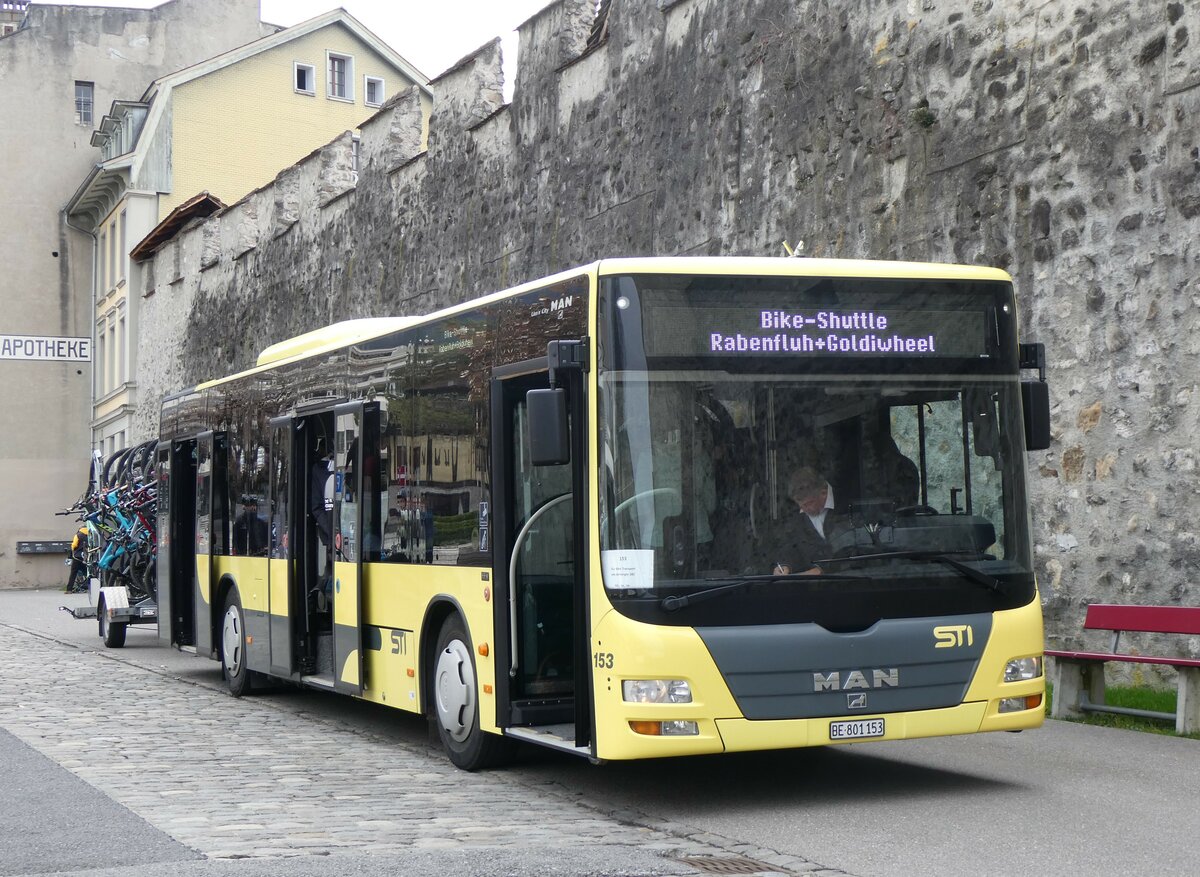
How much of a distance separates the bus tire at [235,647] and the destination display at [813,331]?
692cm

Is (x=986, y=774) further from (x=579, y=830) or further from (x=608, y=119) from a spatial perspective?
(x=608, y=119)

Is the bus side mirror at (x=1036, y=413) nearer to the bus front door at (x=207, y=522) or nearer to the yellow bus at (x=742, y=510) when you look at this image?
the yellow bus at (x=742, y=510)

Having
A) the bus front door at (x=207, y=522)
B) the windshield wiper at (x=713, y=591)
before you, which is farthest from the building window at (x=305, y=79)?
the windshield wiper at (x=713, y=591)

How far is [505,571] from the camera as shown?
859cm

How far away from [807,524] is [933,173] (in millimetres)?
7072

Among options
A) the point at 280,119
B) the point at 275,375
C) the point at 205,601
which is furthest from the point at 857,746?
the point at 280,119

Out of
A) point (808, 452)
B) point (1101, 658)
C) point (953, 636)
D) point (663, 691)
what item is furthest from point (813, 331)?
point (1101, 658)

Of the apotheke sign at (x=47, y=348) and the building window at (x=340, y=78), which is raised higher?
the building window at (x=340, y=78)

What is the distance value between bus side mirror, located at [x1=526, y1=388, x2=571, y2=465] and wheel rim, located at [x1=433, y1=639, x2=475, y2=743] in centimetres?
196

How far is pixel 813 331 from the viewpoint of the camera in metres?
7.88

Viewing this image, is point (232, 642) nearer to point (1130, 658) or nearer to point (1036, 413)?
point (1130, 658)

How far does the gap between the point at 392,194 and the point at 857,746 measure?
57.7 feet

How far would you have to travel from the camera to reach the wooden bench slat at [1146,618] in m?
10.1

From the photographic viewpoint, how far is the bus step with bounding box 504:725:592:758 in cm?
786
